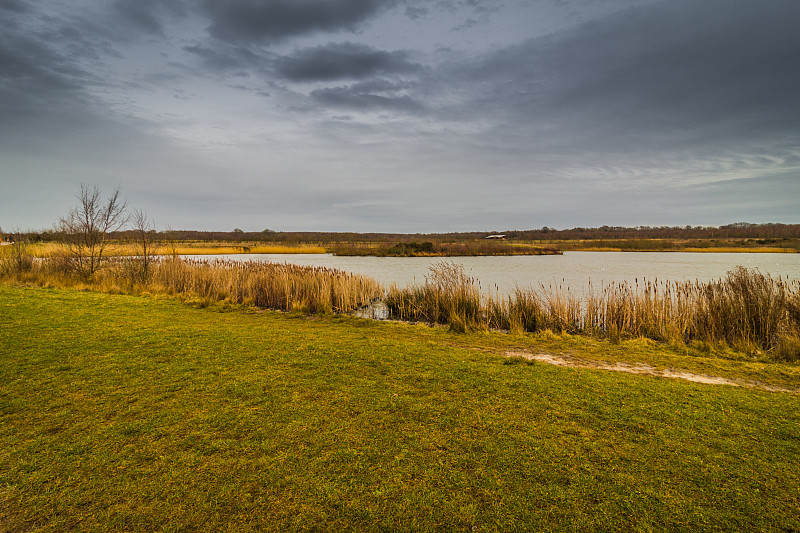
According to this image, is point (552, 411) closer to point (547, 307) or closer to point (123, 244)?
point (547, 307)

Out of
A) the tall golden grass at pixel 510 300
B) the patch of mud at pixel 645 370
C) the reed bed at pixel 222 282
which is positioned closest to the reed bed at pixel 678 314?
the tall golden grass at pixel 510 300

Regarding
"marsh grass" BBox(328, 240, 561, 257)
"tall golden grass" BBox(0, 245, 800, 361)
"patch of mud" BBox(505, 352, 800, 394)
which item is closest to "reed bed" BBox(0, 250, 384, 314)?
"tall golden grass" BBox(0, 245, 800, 361)

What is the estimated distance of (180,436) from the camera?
361 centimetres

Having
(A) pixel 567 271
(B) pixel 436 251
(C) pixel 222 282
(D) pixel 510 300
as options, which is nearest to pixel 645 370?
(D) pixel 510 300

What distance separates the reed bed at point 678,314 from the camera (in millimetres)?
8688

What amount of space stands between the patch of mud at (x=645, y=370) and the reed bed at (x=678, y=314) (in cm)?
259

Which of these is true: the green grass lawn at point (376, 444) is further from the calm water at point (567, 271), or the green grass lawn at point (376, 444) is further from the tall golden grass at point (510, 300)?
the calm water at point (567, 271)

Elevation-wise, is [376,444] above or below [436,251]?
below

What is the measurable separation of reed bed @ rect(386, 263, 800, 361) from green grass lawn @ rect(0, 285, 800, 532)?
2.59 m

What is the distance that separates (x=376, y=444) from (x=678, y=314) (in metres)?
9.49

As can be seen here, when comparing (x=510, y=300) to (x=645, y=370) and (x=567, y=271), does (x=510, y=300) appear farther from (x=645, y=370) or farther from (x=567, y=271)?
(x=567, y=271)

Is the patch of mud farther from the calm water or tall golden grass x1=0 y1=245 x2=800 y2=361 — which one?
the calm water

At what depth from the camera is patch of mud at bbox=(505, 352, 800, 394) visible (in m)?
5.66

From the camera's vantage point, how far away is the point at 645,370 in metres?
6.47
